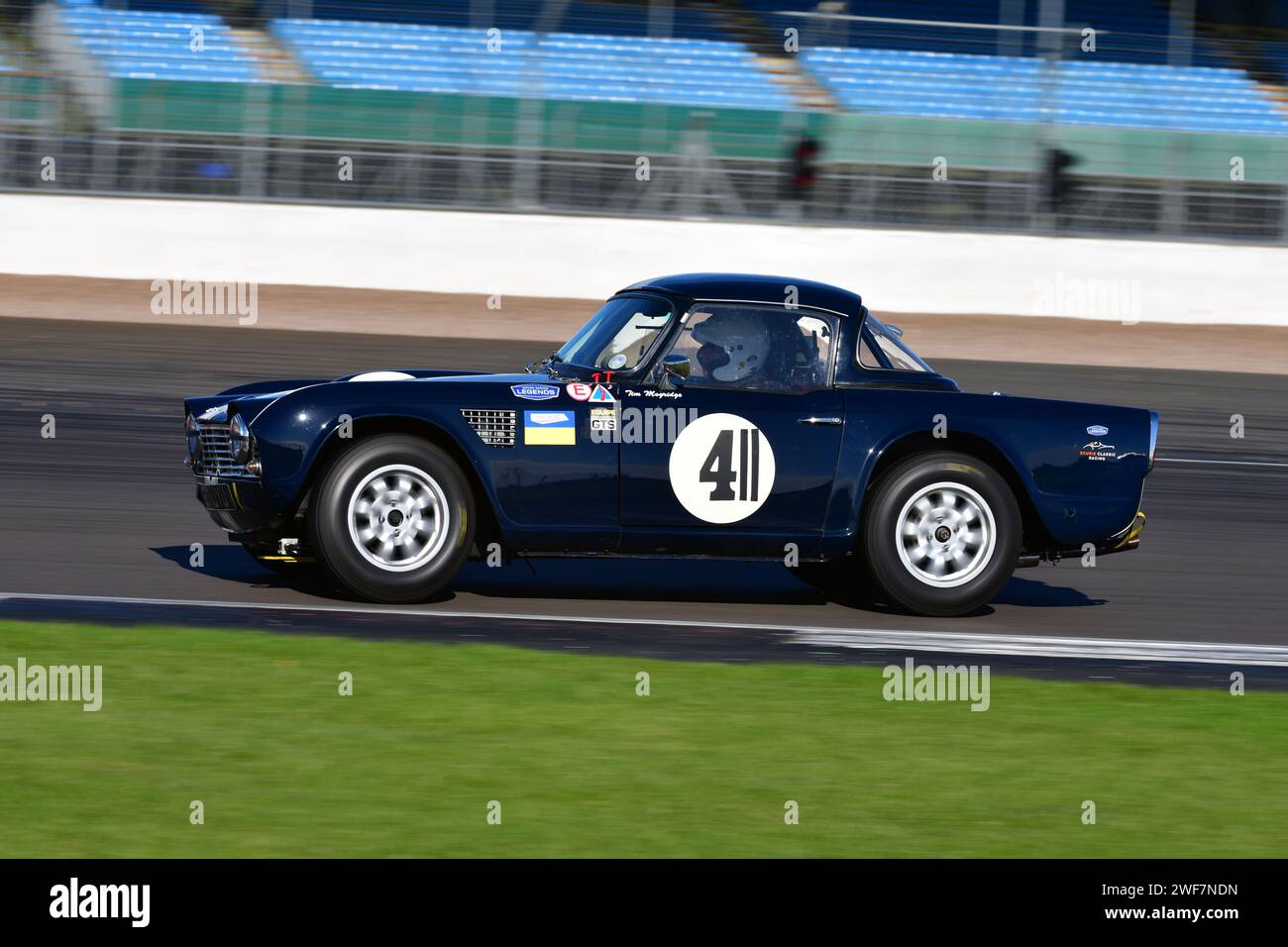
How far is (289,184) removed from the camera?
867 inches

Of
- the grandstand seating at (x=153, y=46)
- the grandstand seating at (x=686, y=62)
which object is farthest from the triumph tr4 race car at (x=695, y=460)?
the grandstand seating at (x=153, y=46)

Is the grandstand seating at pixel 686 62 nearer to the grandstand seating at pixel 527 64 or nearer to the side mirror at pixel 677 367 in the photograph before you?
the grandstand seating at pixel 527 64

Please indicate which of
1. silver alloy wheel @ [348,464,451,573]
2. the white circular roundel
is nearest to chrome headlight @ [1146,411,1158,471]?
the white circular roundel

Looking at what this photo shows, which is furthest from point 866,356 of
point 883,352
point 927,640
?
point 927,640

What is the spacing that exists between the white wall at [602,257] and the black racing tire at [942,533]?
1417 centimetres

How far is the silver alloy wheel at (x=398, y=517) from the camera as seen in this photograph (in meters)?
7.68

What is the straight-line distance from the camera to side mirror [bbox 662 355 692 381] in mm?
7684

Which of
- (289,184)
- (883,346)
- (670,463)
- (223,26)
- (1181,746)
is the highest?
(223,26)

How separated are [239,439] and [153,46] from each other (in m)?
17.9

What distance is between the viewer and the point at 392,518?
7746mm

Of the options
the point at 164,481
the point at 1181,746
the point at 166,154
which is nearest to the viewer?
the point at 1181,746

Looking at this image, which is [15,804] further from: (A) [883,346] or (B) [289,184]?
(B) [289,184]

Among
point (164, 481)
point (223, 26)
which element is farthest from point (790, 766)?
point (223, 26)

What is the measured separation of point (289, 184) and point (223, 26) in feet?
12.7
